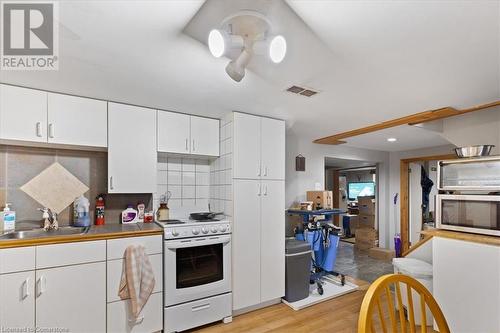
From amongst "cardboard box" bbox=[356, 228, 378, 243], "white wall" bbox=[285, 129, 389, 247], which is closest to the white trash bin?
"white wall" bbox=[285, 129, 389, 247]

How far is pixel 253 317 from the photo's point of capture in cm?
267

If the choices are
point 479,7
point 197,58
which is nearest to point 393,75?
point 479,7

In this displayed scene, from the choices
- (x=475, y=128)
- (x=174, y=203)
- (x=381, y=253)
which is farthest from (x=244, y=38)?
(x=381, y=253)

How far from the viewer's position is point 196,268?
2492mm

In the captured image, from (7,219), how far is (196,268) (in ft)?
5.46

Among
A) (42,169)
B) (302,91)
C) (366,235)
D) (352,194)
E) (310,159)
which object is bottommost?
(366,235)

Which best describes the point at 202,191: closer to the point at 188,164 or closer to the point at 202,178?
the point at 202,178

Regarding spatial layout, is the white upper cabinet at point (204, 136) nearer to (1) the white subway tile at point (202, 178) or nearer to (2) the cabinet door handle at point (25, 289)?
(1) the white subway tile at point (202, 178)

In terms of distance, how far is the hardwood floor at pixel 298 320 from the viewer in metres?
2.46

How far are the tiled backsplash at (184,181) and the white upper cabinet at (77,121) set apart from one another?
0.70m

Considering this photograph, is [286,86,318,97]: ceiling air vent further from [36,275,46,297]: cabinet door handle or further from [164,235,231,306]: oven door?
[36,275,46,297]: cabinet door handle

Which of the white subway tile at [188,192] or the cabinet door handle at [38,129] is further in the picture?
Answer: the white subway tile at [188,192]

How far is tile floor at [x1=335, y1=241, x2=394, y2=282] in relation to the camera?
13.3 ft

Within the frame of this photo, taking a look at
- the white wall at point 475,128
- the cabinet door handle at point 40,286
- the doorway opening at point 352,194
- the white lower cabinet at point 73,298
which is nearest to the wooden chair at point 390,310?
the white lower cabinet at point 73,298
